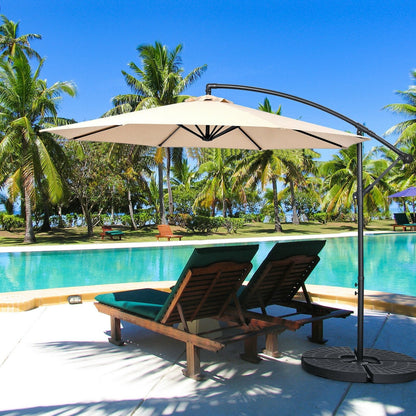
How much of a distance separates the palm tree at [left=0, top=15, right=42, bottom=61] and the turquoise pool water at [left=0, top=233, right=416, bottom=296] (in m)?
18.8

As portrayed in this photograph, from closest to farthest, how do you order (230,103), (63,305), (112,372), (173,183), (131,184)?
(112,372)
(230,103)
(63,305)
(131,184)
(173,183)

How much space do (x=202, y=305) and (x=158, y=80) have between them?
813 inches

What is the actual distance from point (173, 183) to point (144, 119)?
3536 centimetres

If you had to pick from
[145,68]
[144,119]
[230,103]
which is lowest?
[144,119]

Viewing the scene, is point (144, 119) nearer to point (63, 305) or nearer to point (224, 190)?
point (63, 305)

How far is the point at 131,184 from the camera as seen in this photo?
24.2 m

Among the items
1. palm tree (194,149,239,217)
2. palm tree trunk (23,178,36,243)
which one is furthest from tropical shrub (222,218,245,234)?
palm tree trunk (23,178,36,243)

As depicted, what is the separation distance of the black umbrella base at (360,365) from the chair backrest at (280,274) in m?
0.67

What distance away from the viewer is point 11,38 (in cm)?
2950

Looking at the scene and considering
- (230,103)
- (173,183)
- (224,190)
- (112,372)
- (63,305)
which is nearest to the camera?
(112,372)

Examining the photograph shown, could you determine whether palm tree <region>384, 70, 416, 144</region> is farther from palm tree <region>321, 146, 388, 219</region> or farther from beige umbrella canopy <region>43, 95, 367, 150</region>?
beige umbrella canopy <region>43, 95, 367, 150</region>

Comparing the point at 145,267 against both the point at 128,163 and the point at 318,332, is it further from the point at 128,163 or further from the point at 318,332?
the point at 128,163

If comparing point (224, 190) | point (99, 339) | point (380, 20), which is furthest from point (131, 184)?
point (99, 339)

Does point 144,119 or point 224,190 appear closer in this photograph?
point 144,119
